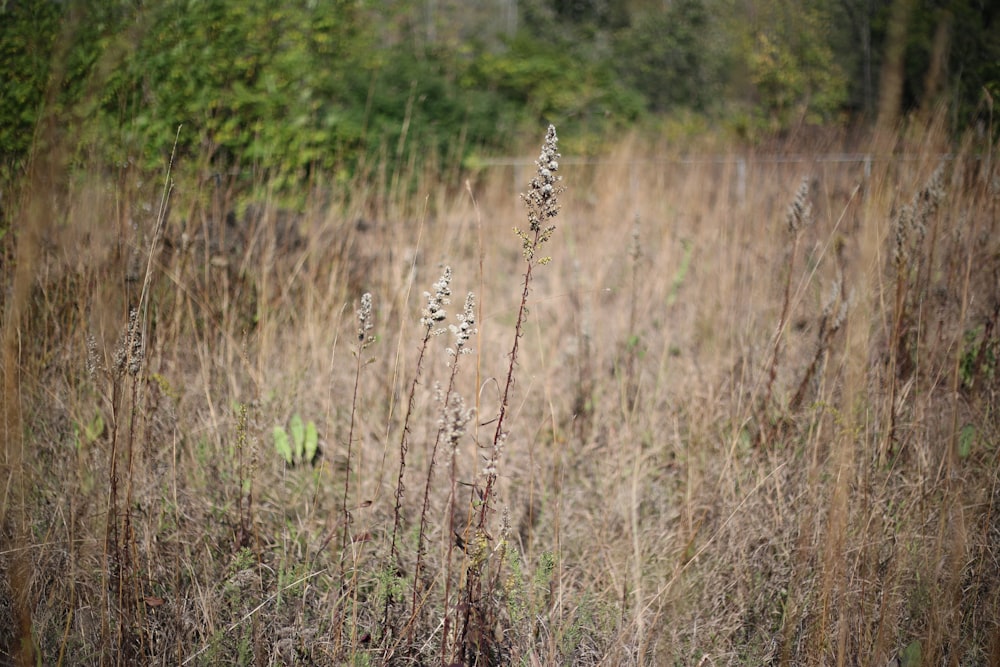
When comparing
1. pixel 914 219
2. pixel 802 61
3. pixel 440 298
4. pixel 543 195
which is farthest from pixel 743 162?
pixel 440 298

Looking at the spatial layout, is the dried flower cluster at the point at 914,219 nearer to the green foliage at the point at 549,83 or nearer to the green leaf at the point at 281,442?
the green leaf at the point at 281,442

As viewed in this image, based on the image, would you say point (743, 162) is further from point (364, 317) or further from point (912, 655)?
point (364, 317)

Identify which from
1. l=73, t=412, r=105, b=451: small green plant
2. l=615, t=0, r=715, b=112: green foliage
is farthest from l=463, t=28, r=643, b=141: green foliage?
l=73, t=412, r=105, b=451: small green plant

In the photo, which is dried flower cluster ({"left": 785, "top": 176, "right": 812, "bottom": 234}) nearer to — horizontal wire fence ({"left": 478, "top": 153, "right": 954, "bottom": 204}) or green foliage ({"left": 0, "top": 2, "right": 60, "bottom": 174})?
horizontal wire fence ({"left": 478, "top": 153, "right": 954, "bottom": 204})

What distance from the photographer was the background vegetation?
4.17 feet

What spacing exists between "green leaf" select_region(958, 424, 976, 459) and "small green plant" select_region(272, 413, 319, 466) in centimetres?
186

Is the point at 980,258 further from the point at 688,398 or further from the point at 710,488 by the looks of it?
the point at 710,488

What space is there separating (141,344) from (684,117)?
39.7 ft

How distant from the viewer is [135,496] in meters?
1.58

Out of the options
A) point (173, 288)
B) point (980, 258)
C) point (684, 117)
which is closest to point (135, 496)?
point (173, 288)

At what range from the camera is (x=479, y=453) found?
1.95 m

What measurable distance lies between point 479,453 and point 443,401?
285 millimetres

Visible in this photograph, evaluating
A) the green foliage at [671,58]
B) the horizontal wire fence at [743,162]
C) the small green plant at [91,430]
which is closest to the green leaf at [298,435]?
the small green plant at [91,430]

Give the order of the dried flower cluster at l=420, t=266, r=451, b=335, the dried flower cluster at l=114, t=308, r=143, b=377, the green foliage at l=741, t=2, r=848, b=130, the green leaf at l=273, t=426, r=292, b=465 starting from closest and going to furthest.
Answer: the dried flower cluster at l=420, t=266, r=451, b=335 < the dried flower cluster at l=114, t=308, r=143, b=377 < the green leaf at l=273, t=426, r=292, b=465 < the green foliage at l=741, t=2, r=848, b=130
